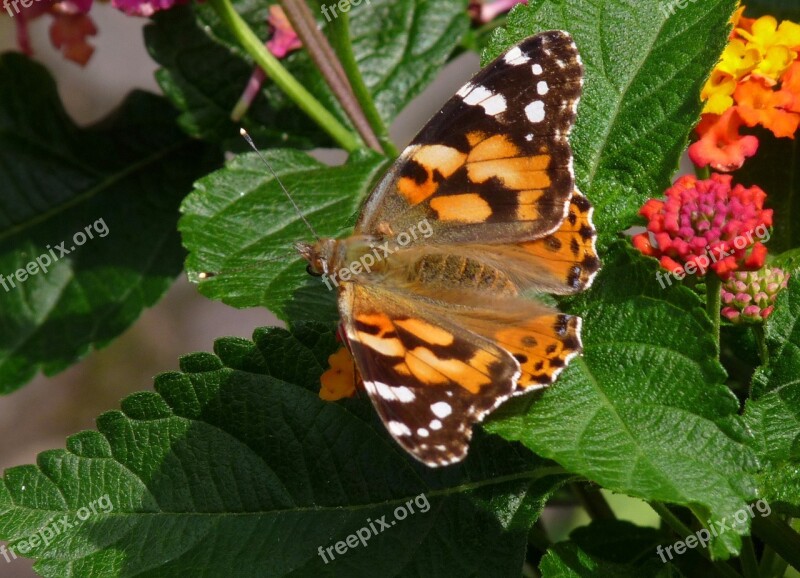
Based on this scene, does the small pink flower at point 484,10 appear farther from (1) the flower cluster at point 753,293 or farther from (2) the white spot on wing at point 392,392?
(2) the white spot on wing at point 392,392

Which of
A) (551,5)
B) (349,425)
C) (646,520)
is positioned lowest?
(646,520)

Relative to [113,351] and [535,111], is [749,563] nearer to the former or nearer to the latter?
[535,111]

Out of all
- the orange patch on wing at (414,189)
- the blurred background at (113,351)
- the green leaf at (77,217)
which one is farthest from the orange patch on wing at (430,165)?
the blurred background at (113,351)

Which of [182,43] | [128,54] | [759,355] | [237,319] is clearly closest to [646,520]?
[759,355]

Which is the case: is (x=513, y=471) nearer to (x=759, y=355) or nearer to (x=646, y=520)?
(x=759, y=355)

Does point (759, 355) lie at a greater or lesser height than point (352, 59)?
lesser
